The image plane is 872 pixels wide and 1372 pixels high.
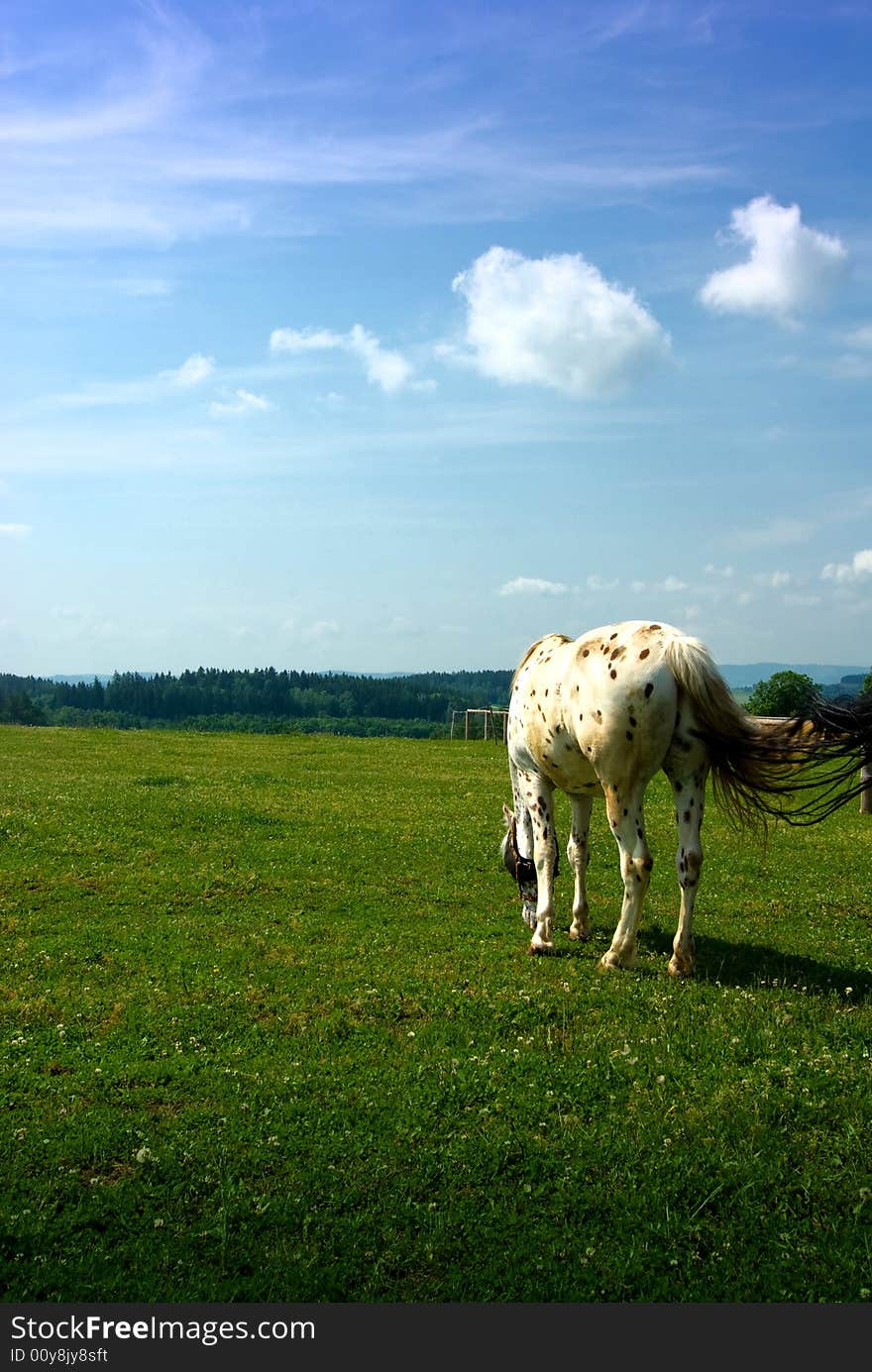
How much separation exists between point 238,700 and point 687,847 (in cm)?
14439

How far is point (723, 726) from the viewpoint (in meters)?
10.8

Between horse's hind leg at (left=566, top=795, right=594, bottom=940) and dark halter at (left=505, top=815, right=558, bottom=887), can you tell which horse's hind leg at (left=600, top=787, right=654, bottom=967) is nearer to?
horse's hind leg at (left=566, top=795, right=594, bottom=940)

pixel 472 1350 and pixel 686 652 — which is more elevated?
pixel 686 652

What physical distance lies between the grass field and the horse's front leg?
0.40 meters

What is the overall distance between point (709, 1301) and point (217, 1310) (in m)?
2.95

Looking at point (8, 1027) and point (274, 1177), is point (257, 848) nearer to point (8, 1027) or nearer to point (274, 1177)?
point (8, 1027)

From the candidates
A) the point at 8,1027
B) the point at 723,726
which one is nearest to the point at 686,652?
the point at 723,726

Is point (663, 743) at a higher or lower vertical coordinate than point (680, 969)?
higher

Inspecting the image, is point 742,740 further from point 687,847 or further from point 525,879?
point 525,879

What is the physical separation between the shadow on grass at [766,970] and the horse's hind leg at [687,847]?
1.13ft

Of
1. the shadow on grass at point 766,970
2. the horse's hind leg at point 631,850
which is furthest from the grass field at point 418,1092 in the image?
the horse's hind leg at point 631,850

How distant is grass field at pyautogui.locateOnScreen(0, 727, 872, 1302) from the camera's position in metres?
6.12

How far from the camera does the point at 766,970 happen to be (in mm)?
11695

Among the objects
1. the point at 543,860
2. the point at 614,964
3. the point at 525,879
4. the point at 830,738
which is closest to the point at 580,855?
the point at 525,879
